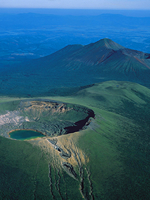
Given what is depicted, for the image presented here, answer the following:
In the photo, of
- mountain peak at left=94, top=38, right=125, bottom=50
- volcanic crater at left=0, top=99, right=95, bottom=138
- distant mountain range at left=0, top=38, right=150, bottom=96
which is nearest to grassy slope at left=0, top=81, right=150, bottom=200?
volcanic crater at left=0, top=99, right=95, bottom=138

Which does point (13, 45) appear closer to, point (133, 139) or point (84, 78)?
point (84, 78)

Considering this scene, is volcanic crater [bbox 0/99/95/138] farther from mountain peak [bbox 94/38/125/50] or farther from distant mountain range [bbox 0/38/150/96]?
mountain peak [bbox 94/38/125/50]

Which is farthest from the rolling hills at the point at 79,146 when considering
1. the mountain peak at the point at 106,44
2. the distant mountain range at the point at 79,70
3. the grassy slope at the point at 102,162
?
the mountain peak at the point at 106,44

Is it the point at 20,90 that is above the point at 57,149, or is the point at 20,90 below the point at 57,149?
below

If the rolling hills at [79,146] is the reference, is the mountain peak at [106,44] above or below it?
above

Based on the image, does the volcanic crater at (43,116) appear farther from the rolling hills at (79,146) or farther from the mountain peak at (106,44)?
the mountain peak at (106,44)

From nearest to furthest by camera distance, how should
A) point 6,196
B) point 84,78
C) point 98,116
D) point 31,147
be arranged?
point 6,196 → point 31,147 → point 98,116 → point 84,78

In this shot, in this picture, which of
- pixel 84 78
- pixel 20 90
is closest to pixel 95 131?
pixel 20 90

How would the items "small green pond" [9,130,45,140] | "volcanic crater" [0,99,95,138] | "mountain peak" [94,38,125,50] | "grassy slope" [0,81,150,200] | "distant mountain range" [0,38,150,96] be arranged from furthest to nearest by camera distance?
"mountain peak" [94,38,125,50]
"distant mountain range" [0,38,150,96]
"volcanic crater" [0,99,95,138]
"small green pond" [9,130,45,140]
"grassy slope" [0,81,150,200]
